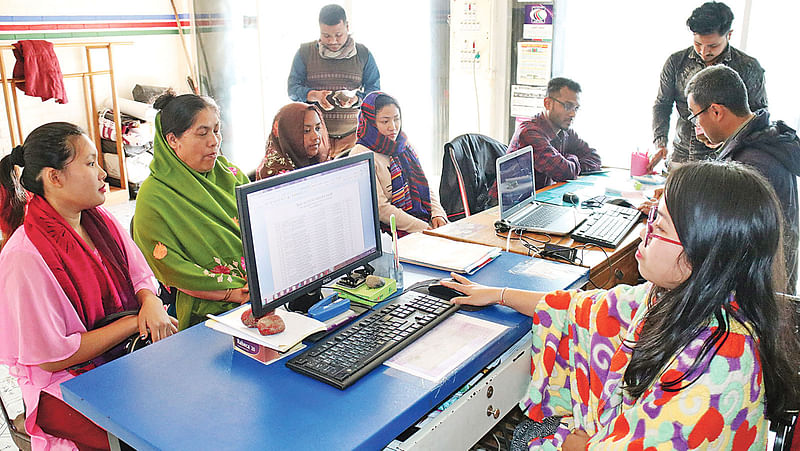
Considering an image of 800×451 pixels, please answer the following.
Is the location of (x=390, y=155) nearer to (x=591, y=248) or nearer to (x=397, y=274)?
(x=591, y=248)

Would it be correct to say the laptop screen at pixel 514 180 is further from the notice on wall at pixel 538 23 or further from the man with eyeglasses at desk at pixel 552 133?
the notice on wall at pixel 538 23

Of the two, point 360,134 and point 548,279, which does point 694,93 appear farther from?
point 360,134

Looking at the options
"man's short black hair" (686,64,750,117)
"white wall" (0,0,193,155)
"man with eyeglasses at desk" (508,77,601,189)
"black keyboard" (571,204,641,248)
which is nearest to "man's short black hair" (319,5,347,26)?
"man with eyeglasses at desk" (508,77,601,189)

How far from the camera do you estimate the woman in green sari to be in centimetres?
202

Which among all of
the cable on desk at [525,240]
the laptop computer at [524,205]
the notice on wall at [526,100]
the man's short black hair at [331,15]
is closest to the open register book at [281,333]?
the cable on desk at [525,240]

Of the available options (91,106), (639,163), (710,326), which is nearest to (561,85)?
(639,163)

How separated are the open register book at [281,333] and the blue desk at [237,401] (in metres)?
0.05

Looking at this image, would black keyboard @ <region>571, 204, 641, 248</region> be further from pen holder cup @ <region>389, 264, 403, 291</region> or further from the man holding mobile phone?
the man holding mobile phone

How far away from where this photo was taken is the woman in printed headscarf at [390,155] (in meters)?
2.86

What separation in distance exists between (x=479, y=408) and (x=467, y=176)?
5.72 ft

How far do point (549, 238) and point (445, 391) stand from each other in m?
1.15

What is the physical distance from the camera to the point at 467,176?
9.93 feet

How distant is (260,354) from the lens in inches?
54.2

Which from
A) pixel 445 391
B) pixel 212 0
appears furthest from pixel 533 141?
pixel 212 0
